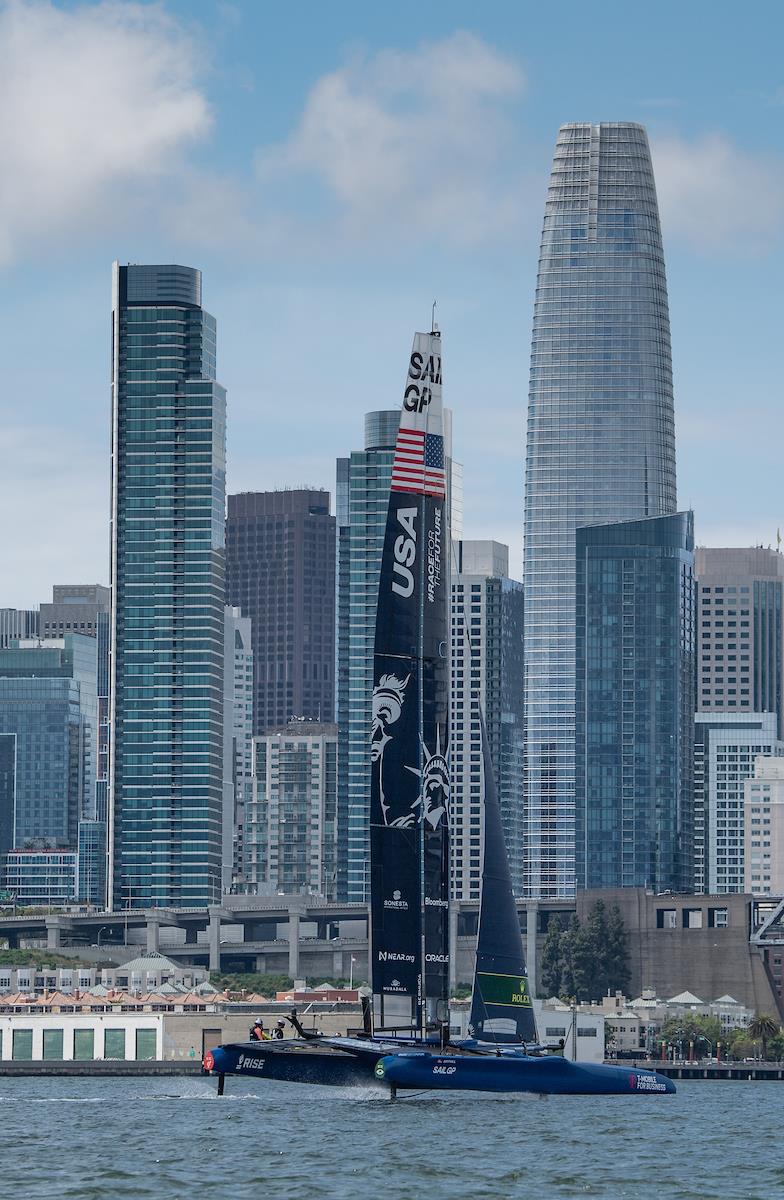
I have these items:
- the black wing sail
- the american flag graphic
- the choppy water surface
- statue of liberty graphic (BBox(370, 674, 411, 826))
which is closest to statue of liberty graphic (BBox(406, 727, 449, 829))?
statue of liberty graphic (BBox(370, 674, 411, 826))

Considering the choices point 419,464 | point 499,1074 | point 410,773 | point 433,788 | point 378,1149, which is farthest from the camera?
point 419,464

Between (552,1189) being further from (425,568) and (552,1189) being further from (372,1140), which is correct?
(425,568)

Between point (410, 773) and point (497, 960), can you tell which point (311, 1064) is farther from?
point (497, 960)

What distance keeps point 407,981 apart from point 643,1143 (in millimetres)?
13940

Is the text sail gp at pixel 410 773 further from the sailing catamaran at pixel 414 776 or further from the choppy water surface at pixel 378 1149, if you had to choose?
the choppy water surface at pixel 378 1149

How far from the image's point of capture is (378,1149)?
298 ft

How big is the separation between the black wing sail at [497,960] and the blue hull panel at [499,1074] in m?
6.92

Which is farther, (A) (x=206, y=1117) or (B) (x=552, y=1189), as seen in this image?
(A) (x=206, y=1117)

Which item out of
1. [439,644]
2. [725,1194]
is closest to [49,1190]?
[725,1194]

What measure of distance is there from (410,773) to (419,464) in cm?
1330

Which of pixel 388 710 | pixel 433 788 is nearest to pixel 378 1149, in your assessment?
pixel 433 788

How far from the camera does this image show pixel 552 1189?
7944 centimetres

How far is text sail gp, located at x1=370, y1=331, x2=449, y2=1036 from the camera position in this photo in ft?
361

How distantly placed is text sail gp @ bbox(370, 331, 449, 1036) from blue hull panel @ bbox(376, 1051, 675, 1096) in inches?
220
